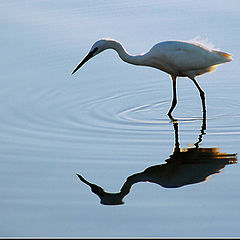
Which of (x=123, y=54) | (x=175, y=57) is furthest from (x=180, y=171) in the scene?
(x=123, y=54)

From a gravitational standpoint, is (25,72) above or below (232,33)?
below

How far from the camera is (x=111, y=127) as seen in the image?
9.29m

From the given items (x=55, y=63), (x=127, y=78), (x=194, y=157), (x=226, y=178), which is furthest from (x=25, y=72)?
(x=226, y=178)

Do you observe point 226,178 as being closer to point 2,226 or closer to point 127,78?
point 2,226

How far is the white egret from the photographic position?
1002 cm

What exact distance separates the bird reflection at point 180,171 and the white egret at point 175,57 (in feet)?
6.11

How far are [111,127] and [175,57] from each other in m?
1.56

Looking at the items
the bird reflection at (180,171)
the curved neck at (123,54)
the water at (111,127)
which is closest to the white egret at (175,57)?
the curved neck at (123,54)

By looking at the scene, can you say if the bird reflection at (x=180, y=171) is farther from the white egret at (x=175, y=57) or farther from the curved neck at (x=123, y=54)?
the curved neck at (x=123, y=54)

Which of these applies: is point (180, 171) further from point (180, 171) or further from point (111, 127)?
point (111, 127)

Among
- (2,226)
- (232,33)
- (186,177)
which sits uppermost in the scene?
(232,33)

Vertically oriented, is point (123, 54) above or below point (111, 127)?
above

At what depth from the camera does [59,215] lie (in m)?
6.44

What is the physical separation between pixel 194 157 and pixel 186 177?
79 cm
